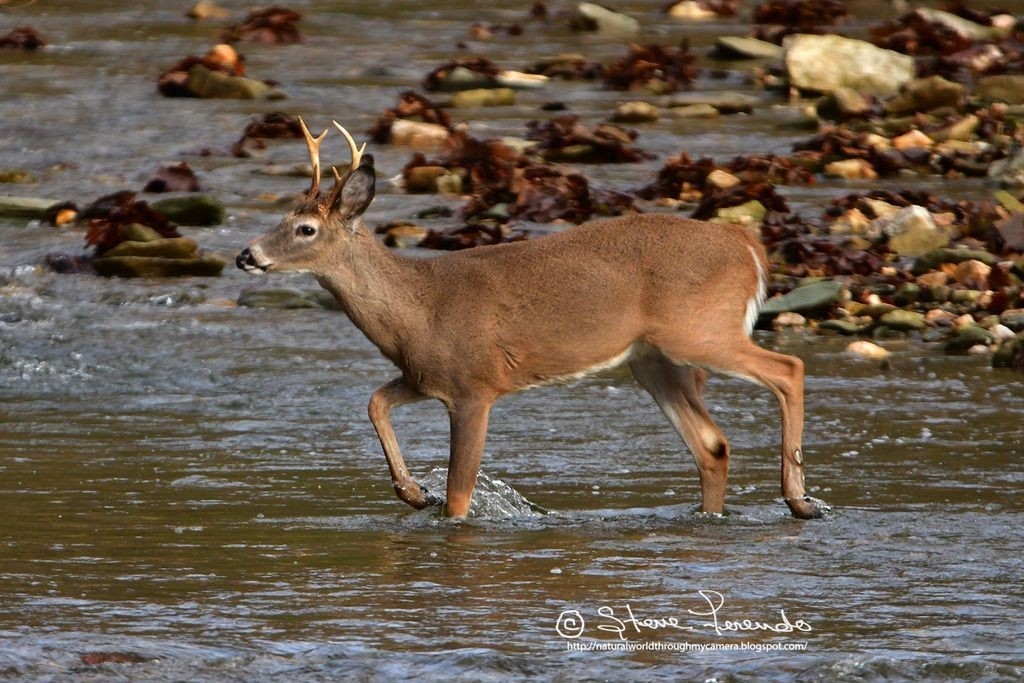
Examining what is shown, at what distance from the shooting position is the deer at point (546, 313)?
30.0ft

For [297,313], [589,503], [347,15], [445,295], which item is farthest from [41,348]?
[347,15]

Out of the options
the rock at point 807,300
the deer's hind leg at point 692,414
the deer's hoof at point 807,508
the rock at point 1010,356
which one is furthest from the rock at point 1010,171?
the deer's hoof at point 807,508

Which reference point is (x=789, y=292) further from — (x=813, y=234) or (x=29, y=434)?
(x=29, y=434)

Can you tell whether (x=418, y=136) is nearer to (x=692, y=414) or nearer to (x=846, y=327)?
(x=846, y=327)

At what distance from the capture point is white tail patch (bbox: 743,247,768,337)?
943 centimetres

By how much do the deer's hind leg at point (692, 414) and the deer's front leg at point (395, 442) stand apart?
1.10 m

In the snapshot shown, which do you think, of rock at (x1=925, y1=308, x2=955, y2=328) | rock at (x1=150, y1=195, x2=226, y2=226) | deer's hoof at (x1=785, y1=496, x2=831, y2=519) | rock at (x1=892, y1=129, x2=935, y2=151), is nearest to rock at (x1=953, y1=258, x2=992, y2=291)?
rock at (x1=925, y1=308, x2=955, y2=328)

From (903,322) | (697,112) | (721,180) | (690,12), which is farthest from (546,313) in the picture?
(690,12)

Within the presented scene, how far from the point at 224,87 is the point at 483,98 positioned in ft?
8.87

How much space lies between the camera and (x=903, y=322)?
12844 millimetres

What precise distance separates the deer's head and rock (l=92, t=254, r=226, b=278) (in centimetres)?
523

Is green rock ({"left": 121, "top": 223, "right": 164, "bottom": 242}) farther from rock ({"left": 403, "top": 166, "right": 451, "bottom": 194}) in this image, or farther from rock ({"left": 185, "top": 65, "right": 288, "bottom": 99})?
rock ({"left": 185, "top": 65, "right": 288, "bottom": 99})

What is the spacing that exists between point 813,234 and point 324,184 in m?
4.08

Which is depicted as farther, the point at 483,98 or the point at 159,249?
the point at 483,98
